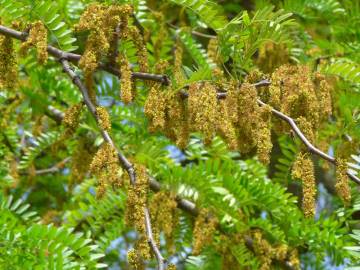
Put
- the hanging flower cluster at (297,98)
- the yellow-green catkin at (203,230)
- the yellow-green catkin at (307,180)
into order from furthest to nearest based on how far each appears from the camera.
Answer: the yellow-green catkin at (203,230)
the hanging flower cluster at (297,98)
the yellow-green catkin at (307,180)

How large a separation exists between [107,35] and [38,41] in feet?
0.52

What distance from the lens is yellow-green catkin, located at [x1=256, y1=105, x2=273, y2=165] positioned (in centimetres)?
148

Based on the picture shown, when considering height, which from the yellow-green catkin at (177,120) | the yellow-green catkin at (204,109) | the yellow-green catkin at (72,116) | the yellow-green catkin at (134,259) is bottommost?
the yellow-green catkin at (134,259)

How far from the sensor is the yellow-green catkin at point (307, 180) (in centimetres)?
146

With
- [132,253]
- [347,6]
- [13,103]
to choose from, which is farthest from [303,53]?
[132,253]

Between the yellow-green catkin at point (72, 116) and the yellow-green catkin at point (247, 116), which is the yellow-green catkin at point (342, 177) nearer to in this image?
the yellow-green catkin at point (247, 116)

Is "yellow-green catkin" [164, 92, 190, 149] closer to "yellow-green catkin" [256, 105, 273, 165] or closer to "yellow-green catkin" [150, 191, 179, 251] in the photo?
"yellow-green catkin" [256, 105, 273, 165]

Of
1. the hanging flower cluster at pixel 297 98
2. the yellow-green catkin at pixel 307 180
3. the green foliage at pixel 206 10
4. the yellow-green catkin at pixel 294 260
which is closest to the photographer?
the yellow-green catkin at pixel 307 180

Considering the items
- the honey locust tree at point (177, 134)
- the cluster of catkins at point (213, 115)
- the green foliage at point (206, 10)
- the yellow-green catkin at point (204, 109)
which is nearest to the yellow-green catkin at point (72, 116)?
the honey locust tree at point (177, 134)

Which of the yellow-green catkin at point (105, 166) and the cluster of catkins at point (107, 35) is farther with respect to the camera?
the cluster of catkins at point (107, 35)

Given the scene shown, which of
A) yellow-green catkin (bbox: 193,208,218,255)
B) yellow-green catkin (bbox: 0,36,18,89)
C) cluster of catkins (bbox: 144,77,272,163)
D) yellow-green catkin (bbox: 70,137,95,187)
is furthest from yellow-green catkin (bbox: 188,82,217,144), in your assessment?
yellow-green catkin (bbox: 70,137,95,187)

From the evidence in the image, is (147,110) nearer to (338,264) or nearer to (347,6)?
(338,264)

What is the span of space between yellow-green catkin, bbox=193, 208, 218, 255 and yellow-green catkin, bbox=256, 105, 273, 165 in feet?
2.05

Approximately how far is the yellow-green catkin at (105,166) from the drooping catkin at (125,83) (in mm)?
111
